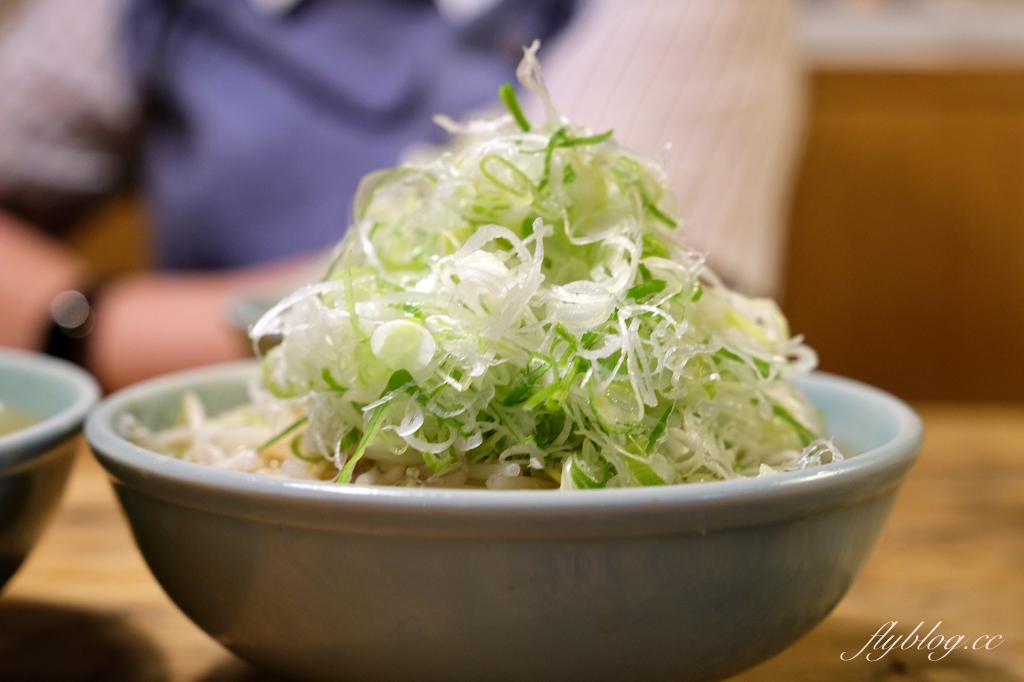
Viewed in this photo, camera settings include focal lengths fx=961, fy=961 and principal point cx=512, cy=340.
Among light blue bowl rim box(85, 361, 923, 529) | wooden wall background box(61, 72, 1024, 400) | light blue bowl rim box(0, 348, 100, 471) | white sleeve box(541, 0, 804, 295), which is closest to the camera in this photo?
light blue bowl rim box(85, 361, 923, 529)

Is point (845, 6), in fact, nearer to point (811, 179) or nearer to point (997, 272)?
point (811, 179)

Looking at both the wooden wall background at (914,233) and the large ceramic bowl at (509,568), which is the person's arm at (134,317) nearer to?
the large ceramic bowl at (509,568)

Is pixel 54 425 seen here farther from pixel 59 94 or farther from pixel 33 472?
pixel 59 94

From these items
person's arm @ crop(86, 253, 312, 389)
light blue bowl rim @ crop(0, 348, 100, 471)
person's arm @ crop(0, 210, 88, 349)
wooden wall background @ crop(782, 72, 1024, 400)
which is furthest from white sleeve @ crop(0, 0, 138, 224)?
wooden wall background @ crop(782, 72, 1024, 400)

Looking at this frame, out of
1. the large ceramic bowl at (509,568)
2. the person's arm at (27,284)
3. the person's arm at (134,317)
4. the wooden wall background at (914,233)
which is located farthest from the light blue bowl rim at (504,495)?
the wooden wall background at (914,233)

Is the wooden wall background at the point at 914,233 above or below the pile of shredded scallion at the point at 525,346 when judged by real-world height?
below

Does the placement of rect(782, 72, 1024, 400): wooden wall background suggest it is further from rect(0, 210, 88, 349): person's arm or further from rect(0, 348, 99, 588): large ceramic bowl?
rect(0, 348, 99, 588): large ceramic bowl
